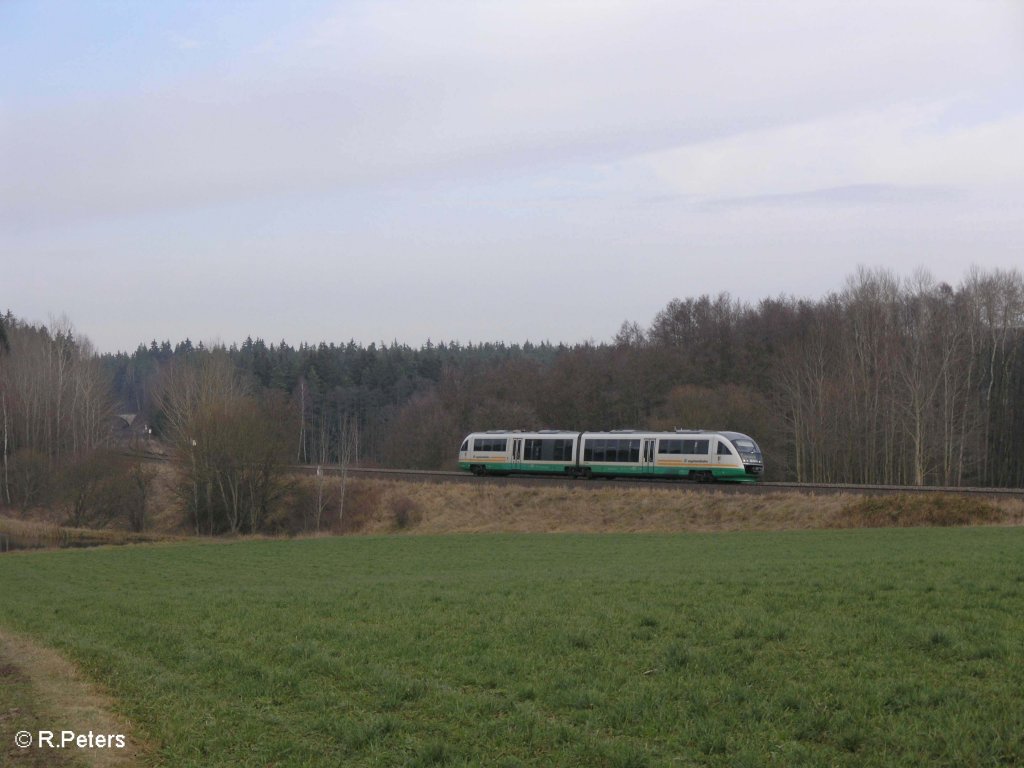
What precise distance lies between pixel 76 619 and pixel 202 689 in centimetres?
681

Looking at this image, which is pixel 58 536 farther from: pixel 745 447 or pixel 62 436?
pixel 62 436

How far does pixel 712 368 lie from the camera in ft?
263

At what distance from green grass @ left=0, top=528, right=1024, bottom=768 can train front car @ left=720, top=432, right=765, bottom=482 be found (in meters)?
26.5

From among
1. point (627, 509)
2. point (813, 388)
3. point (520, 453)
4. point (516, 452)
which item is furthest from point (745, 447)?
point (813, 388)

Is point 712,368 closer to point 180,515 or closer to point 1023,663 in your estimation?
point 180,515

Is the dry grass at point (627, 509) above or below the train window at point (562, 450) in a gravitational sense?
below

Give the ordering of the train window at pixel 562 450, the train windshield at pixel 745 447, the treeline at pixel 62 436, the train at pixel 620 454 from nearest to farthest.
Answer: the train windshield at pixel 745 447 → the train at pixel 620 454 → the train window at pixel 562 450 → the treeline at pixel 62 436

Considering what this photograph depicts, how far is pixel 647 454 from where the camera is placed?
46.3 meters

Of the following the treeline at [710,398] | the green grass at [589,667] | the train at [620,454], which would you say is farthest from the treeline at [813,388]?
the green grass at [589,667]

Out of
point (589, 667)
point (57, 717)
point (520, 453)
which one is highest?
point (520, 453)

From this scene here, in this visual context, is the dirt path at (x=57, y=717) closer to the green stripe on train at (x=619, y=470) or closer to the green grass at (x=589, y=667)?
the green grass at (x=589, y=667)

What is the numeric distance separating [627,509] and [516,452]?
12024 millimetres

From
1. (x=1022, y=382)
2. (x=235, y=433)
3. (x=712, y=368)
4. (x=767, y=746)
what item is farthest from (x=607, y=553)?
(x=712, y=368)

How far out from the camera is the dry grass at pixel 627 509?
31562mm
